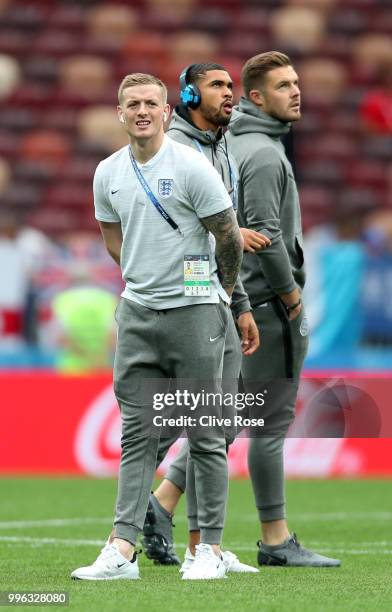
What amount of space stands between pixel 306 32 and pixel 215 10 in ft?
4.73

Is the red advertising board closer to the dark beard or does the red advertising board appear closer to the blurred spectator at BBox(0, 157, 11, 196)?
the dark beard

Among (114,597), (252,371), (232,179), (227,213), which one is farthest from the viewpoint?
(252,371)

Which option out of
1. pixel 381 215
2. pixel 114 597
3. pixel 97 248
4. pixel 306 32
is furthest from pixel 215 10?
pixel 114 597

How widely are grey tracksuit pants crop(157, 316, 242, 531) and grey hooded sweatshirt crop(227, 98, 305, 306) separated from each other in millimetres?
585

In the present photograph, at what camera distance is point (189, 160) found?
5.87 metres

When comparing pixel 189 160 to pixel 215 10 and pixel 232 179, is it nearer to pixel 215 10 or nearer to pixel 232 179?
pixel 232 179

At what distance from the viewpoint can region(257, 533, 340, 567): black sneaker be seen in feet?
22.2

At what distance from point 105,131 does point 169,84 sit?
113 centimetres

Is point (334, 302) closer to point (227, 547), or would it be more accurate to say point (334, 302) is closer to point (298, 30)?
point (227, 547)

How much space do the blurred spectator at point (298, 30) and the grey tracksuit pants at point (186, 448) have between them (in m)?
14.6

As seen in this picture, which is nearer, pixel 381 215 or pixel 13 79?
pixel 381 215

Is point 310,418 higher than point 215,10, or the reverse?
point 215,10

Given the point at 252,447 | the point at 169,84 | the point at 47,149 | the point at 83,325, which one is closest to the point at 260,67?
the point at 252,447

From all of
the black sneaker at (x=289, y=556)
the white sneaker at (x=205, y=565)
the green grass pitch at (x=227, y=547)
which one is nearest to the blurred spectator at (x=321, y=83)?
the green grass pitch at (x=227, y=547)
